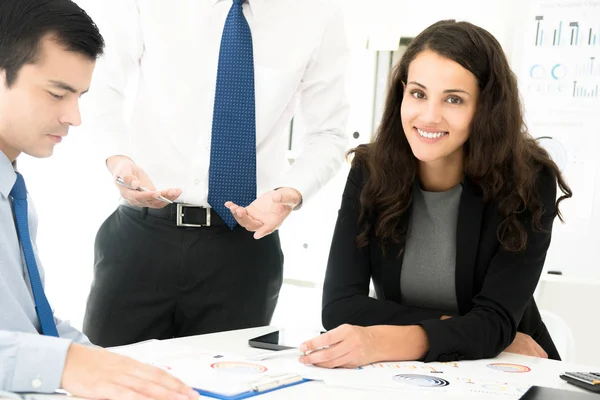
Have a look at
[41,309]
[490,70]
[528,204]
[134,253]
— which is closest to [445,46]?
[490,70]

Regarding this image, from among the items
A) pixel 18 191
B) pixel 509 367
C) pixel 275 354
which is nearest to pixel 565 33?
pixel 509 367

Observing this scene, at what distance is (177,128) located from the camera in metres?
1.96

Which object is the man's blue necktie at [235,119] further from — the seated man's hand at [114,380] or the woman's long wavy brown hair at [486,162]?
the seated man's hand at [114,380]

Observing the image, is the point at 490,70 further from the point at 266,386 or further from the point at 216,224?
the point at 266,386

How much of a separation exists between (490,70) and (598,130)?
1.99m

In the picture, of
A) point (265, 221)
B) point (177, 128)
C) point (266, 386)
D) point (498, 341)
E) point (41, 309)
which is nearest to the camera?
point (266, 386)

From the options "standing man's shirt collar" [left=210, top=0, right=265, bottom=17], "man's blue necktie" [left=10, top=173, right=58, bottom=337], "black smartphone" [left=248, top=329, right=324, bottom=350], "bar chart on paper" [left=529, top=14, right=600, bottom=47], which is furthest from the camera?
"bar chart on paper" [left=529, top=14, right=600, bottom=47]

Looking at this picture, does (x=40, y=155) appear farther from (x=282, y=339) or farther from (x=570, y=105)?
(x=570, y=105)

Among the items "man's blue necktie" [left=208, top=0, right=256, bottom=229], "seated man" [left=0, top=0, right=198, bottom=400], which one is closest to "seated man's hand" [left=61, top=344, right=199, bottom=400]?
"seated man" [left=0, top=0, right=198, bottom=400]

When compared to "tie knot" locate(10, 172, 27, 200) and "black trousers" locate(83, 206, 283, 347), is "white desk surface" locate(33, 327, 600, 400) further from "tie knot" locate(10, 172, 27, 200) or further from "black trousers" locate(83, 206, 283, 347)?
"tie knot" locate(10, 172, 27, 200)

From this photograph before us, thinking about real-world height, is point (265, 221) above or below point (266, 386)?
above

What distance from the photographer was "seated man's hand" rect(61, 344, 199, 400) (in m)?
1.03

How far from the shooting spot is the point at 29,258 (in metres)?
1.27

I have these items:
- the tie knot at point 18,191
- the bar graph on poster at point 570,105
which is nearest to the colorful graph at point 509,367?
the tie knot at point 18,191
